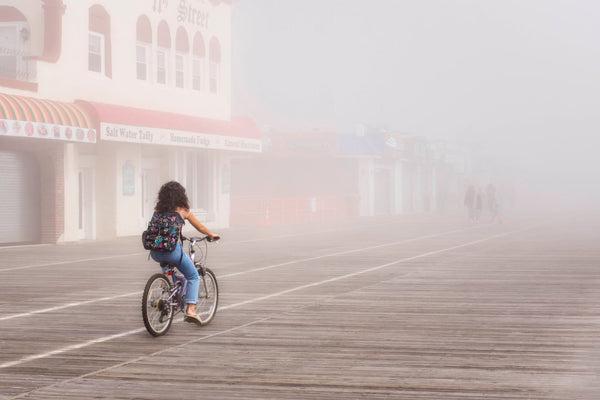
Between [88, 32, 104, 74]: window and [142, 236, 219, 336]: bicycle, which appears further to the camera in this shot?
[88, 32, 104, 74]: window

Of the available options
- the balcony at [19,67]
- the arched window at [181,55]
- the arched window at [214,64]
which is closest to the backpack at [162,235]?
the balcony at [19,67]

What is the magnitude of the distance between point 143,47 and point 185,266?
1007 inches

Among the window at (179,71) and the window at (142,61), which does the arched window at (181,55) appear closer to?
the window at (179,71)

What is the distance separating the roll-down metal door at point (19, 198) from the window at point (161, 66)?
7.64 m

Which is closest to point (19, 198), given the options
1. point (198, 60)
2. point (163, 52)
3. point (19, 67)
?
point (19, 67)

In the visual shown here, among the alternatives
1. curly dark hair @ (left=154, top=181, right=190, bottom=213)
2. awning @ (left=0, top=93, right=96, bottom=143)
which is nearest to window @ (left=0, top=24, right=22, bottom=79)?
awning @ (left=0, top=93, right=96, bottom=143)

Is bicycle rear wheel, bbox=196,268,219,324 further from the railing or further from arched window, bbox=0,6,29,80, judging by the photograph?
arched window, bbox=0,6,29,80

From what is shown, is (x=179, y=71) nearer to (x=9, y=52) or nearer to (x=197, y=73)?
(x=197, y=73)

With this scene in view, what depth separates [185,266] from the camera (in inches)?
426

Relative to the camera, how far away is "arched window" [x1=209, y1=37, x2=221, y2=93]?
4062 centimetres

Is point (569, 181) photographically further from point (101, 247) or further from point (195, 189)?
point (101, 247)

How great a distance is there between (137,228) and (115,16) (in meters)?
6.90

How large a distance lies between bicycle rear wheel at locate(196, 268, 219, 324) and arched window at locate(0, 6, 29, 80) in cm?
1897

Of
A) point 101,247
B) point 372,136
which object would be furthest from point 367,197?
point 101,247
